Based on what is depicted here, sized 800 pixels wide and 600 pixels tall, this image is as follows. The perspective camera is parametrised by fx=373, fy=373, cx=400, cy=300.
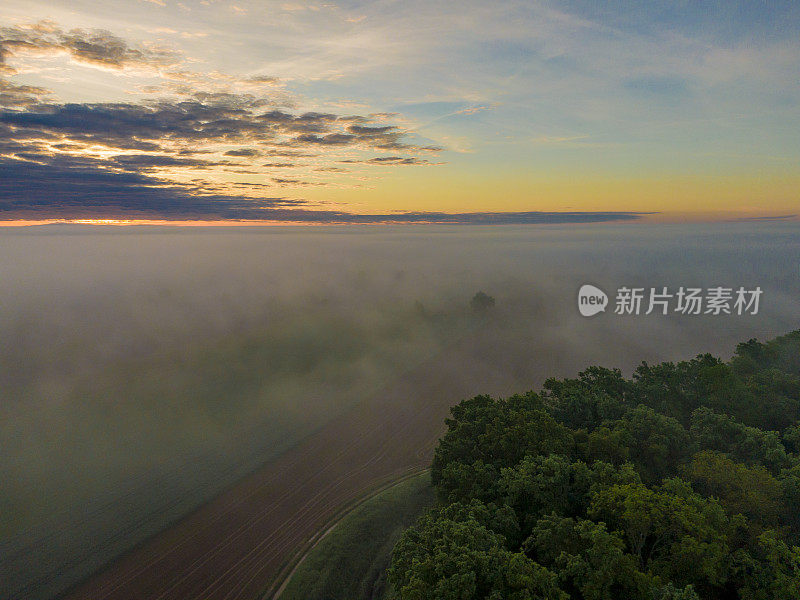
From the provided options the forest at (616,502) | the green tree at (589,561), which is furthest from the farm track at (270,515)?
the green tree at (589,561)

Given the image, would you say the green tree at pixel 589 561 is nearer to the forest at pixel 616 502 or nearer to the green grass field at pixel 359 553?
the forest at pixel 616 502

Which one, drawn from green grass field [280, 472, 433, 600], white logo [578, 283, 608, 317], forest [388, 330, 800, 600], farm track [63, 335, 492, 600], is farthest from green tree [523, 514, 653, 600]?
white logo [578, 283, 608, 317]

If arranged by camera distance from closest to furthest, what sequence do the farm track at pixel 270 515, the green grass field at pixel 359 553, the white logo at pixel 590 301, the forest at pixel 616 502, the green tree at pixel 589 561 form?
the green tree at pixel 589 561
the forest at pixel 616 502
the green grass field at pixel 359 553
the farm track at pixel 270 515
the white logo at pixel 590 301

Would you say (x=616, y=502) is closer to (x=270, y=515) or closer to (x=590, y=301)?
(x=270, y=515)

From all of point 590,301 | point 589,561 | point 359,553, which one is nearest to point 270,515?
point 359,553

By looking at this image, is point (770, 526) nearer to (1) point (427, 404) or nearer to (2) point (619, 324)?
(1) point (427, 404)

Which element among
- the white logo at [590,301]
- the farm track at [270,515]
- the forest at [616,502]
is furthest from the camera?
the white logo at [590,301]
